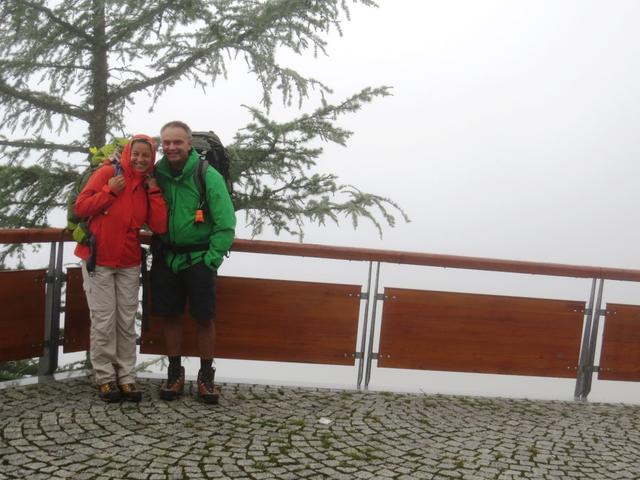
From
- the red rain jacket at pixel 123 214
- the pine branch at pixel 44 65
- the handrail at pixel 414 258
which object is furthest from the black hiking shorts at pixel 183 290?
the pine branch at pixel 44 65

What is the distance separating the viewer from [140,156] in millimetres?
4559

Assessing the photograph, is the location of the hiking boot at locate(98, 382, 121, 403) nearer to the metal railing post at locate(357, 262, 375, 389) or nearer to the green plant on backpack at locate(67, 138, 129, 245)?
the green plant on backpack at locate(67, 138, 129, 245)

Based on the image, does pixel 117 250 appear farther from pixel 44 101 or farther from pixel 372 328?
pixel 44 101

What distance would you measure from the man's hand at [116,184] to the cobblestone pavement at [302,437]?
65.6 inches

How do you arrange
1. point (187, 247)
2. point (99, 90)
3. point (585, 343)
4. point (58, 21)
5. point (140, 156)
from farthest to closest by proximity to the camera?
point (99, 90)
point (58, 21)
point (585, 343)
point (187, 247)
point (140, 156)

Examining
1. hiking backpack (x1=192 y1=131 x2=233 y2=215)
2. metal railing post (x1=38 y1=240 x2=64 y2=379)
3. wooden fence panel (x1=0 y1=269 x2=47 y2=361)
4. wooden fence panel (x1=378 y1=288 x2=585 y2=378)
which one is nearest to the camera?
hiking backpack (x1=192 y1=131 x2=233 y2=215)

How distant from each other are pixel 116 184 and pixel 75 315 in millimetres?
1559

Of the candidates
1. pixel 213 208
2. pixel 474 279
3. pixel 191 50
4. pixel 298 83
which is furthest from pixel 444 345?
pixel 191 50

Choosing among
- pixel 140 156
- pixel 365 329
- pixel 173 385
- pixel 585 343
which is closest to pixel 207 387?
pixel 173 385

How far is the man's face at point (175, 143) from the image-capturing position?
14.9 ft

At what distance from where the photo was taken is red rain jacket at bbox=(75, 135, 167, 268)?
4.52 m

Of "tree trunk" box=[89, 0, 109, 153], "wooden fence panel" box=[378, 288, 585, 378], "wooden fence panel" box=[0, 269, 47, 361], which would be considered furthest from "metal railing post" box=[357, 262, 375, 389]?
"tree trunk" box=[89, 0, 109, 153]

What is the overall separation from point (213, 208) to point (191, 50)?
16.6ft

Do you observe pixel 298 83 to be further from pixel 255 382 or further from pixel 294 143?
pixel 255 382
